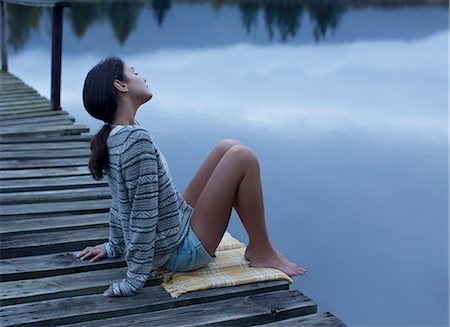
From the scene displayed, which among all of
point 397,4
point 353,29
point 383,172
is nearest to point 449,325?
Answer: point 383,172

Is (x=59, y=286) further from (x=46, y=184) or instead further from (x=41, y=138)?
(x=41, y=138)

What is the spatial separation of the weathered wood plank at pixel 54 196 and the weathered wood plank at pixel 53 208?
0.06m

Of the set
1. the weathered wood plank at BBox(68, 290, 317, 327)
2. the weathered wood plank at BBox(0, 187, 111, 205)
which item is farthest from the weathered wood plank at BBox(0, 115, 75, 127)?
the weathered wood plank at BBox(68, 290, 317, 327)

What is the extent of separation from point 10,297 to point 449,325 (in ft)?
7.20

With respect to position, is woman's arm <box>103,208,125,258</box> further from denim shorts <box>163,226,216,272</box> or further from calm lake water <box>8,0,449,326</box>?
calm lake water <box>8,0,449,326</box>

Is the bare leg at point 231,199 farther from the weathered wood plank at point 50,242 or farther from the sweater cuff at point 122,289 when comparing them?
the weathered wood plank at point 50,242

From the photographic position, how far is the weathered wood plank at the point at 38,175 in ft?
10.8

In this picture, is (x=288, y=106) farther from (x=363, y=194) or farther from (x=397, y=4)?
(x=397, y=4)

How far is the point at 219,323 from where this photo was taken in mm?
1991

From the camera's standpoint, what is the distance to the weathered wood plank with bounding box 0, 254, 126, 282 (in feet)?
7.47

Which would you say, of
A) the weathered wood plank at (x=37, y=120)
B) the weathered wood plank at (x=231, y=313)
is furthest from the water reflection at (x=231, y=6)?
the weathered wood plank at (x=231, y=313)

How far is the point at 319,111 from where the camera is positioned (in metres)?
8.70

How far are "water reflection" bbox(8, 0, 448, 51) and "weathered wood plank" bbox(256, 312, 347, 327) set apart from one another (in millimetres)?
11609

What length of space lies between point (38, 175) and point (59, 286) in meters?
1.32
